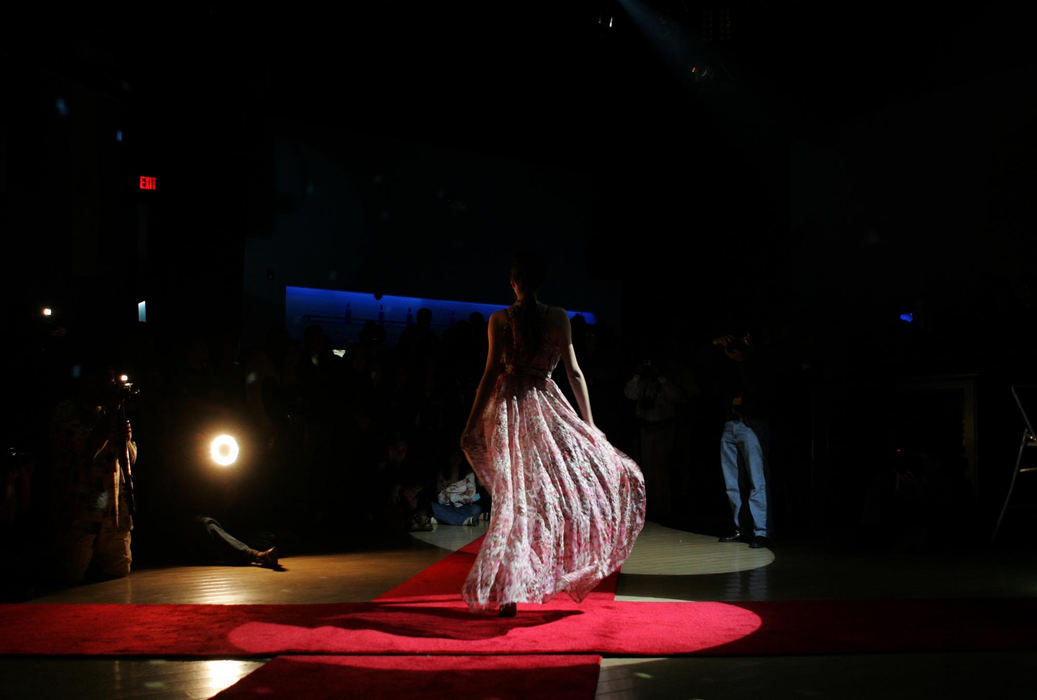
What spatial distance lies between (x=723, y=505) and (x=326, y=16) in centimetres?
619

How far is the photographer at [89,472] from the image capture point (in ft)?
16.8

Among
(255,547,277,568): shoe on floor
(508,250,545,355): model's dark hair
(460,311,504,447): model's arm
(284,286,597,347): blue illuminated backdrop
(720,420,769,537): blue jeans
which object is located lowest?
(255,547,277,568): shoe on floor

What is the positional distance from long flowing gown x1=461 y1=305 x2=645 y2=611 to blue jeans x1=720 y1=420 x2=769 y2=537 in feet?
9.05

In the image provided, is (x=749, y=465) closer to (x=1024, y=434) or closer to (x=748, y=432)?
(x=748, y=432)

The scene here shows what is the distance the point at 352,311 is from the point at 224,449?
5378 mm

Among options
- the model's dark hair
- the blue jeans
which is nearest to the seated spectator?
the blue jeans

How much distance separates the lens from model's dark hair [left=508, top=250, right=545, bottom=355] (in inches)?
162

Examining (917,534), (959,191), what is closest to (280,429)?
(917,534)

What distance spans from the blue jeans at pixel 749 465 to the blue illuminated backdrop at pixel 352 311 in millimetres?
4662

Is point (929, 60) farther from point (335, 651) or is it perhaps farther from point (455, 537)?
point (335, 651)

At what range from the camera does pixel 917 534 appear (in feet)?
20.5

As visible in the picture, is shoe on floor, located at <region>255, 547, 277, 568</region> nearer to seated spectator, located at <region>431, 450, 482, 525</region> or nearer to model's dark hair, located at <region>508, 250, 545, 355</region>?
model's dark hair, located at <region>508, 250, 545, 355</region>

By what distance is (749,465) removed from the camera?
6648 mm

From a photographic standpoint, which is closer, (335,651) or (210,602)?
(335,651)
